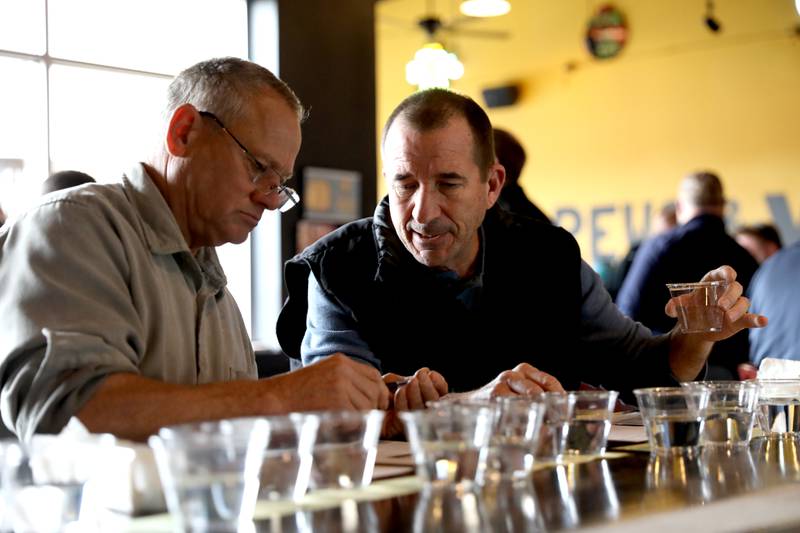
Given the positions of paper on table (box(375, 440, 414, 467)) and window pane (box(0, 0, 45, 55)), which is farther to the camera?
window pane (box(0, 0, 45, 55))

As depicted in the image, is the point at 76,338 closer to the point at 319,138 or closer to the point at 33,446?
the point at 33,446

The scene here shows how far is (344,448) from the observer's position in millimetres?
1302

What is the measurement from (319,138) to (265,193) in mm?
4537

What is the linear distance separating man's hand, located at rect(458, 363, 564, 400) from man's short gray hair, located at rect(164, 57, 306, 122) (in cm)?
66

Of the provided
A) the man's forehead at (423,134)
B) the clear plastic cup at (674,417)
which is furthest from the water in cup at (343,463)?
the man's forehead at (423,134)

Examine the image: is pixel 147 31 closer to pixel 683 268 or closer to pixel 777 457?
pixel 683 268

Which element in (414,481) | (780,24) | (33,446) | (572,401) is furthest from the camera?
(780,24)

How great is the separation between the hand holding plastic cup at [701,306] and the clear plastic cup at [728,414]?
0.48m

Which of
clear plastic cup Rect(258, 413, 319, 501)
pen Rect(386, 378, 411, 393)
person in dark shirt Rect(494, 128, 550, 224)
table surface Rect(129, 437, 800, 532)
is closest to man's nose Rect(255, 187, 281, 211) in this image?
pen Rect(386, 378, 411, 393)

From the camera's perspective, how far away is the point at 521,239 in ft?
9.59

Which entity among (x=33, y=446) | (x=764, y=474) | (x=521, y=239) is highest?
(x=521, y=239)

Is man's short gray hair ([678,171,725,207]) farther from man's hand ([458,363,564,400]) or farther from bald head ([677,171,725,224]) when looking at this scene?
man's hand ([458,363,564,400])

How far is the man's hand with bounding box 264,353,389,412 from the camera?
5.60 feet

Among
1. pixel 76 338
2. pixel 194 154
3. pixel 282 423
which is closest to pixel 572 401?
pixel 282 423
